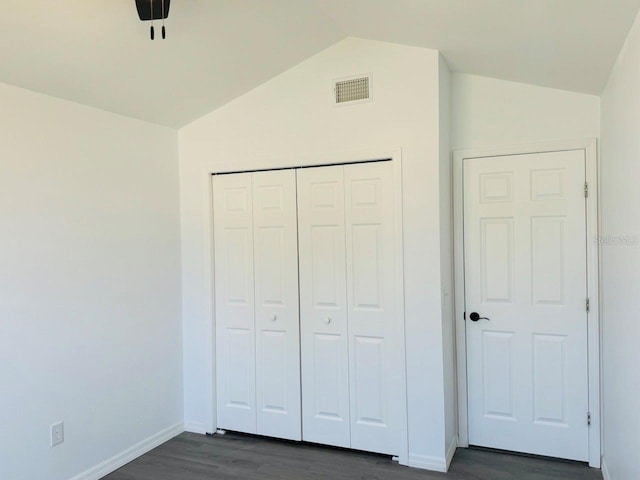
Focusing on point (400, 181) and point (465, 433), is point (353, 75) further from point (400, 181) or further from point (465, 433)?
point (465, 433)

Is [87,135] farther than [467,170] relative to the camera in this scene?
No

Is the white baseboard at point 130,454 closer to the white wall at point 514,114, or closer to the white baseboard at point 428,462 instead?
the white baseboard at point 428,462

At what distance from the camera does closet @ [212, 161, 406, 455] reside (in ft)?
10.3

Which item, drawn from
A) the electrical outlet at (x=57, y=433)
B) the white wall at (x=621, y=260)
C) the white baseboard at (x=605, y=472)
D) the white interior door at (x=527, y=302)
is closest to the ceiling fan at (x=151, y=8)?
the white wall at (x=621, y=260)

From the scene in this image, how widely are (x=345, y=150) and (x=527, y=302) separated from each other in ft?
5.35

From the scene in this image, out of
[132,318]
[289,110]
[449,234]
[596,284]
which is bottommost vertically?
[132,318]

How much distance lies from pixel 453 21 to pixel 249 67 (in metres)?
1.41

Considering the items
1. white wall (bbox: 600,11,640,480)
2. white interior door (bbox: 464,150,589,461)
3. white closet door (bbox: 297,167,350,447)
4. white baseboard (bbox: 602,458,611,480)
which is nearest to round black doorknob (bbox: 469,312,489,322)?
white interior door (bbox: 464,150,589,461)

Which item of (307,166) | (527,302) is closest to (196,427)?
(307,166)

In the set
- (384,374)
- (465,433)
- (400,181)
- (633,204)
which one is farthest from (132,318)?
(633,204)

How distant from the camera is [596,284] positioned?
116 inches

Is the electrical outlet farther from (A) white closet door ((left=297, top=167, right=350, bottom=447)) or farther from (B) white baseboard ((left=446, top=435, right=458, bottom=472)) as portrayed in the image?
(B) white baseboard ((left=446, top=435, right=458, bottom=472))

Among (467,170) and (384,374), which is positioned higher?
(467,170)

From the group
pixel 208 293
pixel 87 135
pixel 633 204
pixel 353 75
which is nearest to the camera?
pixel 633 204
